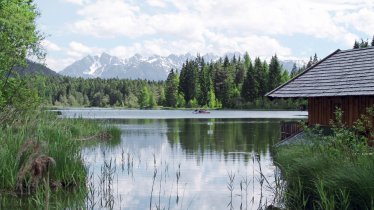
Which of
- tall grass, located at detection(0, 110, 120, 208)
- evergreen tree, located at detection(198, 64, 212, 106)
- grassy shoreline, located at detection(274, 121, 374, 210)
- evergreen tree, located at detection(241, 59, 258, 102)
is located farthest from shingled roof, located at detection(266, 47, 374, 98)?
evergreen tree, located at detection(198, 64, 212, 106)

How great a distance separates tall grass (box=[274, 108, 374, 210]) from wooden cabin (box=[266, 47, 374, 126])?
26.9 ft

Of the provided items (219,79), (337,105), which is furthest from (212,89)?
(337,105)

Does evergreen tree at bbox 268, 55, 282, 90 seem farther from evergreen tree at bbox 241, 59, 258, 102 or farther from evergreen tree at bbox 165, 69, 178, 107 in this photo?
evergreen tree at bbox 165, 69, 178, 107

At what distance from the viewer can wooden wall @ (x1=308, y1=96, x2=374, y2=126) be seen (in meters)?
21.7

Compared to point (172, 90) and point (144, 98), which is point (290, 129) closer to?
point (172, 90)

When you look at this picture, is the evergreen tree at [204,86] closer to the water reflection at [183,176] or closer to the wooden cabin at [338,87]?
the water reflection at [183,176]

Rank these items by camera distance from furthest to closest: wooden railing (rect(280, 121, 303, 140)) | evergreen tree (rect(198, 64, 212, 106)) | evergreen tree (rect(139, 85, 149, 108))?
evergreen tree (rect(139, 85, 149, 108))
evergreen tree (rect(198, 64, 212, 106))
wooden railing (rect(280, 121, 303, 140))

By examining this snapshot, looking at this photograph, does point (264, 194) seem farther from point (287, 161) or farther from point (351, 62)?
point (351, 62)

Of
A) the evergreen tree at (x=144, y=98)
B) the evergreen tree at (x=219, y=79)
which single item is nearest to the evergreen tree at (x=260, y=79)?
the evergreen tree at (x=219, y=79)

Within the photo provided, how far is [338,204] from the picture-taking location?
9906 mm

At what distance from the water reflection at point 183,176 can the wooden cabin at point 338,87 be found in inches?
124

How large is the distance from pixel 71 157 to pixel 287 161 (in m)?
5.93

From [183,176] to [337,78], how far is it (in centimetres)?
983

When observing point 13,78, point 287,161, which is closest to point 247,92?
point 13,78
